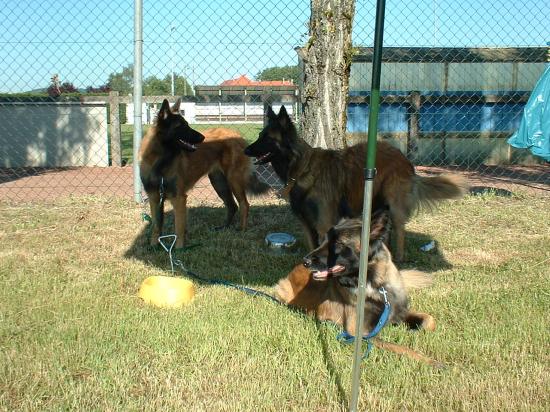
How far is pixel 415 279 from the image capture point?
4781mm

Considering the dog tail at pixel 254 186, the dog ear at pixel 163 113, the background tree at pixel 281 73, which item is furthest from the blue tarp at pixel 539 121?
the background tree at pixel 281 73

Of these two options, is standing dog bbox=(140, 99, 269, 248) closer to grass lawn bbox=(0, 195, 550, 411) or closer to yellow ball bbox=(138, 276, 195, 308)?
grass lawn bbox=(0, 195, 550, 411)

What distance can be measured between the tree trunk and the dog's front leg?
1585 millimetres

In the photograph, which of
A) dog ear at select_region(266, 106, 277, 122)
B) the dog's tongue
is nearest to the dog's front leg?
dog ear at select_region(266, 106, 277, 122)

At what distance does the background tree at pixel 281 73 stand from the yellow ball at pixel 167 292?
498 cm

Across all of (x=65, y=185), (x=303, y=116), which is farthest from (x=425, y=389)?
(x=65, y=185)

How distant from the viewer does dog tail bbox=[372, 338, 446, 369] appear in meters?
3.14

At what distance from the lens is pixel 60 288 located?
450 centimetres

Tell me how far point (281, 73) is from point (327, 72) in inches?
141

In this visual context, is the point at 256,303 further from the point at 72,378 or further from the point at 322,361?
the point at 72,378

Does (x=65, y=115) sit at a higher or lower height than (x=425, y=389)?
higher

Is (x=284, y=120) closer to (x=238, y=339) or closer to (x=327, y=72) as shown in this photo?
(x=327, y=72)

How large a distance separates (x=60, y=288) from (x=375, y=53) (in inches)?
129

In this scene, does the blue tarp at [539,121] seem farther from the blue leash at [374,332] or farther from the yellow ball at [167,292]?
the yellow ball at [167,292]
